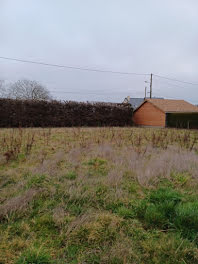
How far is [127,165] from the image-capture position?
157 inches

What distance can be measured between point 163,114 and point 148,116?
184 centimetres

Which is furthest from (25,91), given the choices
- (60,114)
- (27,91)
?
(60,114)

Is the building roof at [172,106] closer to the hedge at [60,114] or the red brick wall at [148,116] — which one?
the red brick wall at [148,116]

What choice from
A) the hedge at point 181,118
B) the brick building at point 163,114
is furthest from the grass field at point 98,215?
the hedge at point 181,118

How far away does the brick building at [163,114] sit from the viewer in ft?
57.3

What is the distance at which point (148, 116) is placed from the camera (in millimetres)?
19016

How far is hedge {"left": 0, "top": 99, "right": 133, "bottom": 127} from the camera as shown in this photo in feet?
44.2

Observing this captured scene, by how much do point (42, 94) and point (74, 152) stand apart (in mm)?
23580

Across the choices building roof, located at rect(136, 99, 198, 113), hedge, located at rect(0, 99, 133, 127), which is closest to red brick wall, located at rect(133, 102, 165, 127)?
building roof, located at rect(136, 99, 198, 113)

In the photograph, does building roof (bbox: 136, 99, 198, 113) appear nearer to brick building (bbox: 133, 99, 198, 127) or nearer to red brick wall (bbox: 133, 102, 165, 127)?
brick building (bbox: 133, 99, 198, 127)

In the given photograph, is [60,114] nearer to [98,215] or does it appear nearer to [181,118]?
[181,118]

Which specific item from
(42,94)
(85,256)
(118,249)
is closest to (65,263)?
(85,256)

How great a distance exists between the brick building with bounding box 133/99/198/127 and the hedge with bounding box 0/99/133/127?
4.99 ft

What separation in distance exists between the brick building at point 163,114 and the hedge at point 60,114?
1.52 metres
